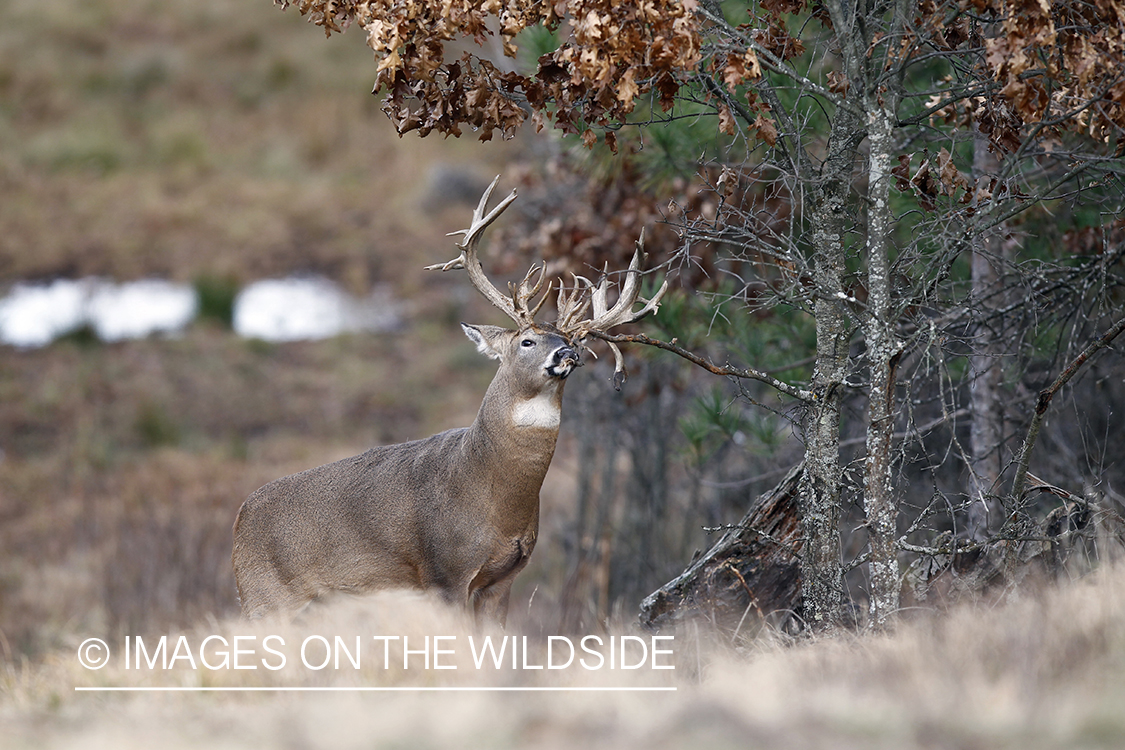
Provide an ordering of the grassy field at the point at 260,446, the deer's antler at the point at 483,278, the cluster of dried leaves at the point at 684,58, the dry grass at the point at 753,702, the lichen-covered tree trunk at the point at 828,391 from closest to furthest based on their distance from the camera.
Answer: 1. the dry grass at the point at 753,702
2. the grassy field at the point at 260,446
3. the cluster of dried leaves at the point at 684,58
4. the lichen-covered tree trunk at the point at 828,391
5. the deer's antler at the point at 483,278

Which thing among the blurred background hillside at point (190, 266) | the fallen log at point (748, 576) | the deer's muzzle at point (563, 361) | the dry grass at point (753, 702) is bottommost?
the dry grass at point (753, 702)

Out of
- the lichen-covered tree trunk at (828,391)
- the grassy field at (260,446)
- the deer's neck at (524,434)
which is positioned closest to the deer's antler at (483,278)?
the deer's neck at (524,434)

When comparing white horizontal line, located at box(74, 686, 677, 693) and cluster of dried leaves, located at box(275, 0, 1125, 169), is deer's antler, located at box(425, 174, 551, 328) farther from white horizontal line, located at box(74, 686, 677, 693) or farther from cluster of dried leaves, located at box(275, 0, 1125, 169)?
white horizontal line, located at box(74, 686, 677, 693)

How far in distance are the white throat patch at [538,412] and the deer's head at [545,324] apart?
0.11 meters

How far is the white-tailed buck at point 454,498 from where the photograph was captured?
5.29 m

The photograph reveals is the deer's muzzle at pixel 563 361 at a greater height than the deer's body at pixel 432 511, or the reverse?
the deer's muzzle at pixel 563 361

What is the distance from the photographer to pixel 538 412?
17.4 feet

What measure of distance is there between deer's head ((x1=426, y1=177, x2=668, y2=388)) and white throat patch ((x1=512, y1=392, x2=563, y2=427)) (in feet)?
0.37

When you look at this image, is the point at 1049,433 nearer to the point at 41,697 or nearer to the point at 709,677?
the point at 709,677

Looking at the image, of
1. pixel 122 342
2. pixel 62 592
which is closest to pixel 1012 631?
pixel 62 592

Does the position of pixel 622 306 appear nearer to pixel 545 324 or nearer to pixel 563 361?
pixel 545 324

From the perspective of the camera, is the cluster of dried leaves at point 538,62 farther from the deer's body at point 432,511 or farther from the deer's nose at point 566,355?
the deer's body at point 432,511

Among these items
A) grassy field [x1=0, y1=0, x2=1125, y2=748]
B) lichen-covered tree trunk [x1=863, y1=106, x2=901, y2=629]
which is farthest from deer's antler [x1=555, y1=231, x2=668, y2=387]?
grassy field [x1=0, y1=0, x2=1125, y2=748]

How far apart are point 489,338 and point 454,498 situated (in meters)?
0.77
